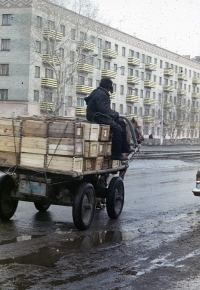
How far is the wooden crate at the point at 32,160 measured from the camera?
327 inches

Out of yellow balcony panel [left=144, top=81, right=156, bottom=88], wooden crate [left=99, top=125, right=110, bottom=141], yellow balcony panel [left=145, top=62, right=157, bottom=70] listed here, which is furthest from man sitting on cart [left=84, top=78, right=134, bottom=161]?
yellow balcony panel [left=144, top=81, right=156, bottom=88]

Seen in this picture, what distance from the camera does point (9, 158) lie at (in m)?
8.59

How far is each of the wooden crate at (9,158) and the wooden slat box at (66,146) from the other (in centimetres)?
Result: 61

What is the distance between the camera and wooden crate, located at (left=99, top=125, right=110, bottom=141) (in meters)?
8.98

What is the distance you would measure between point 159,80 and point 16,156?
86.0 metres

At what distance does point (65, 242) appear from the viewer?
768 cm

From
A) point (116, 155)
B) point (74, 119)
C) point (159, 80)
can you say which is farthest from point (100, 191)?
point (159, 80)

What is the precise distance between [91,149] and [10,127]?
4.31 feet

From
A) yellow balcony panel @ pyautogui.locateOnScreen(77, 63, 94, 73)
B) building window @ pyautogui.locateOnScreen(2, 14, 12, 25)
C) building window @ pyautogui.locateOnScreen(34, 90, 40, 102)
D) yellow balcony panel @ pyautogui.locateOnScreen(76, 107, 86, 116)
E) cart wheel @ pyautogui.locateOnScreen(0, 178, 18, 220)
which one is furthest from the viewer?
yellow balcony panel @ pyautogui.locateOnScreen(76, 107, 86, 116)

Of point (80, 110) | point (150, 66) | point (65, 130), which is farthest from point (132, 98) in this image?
point (65, 130)

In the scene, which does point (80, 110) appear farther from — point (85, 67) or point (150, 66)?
point (150, 66)

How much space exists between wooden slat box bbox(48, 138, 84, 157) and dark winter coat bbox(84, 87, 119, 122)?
4.32 feet

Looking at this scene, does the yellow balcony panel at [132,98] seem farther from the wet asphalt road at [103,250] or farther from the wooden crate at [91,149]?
the wooden crate at [91,149]

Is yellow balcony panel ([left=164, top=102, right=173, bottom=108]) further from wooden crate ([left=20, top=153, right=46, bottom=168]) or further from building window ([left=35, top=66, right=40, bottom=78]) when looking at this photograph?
wooden crate ([left=20, top=153, right=46, bottom=168])
